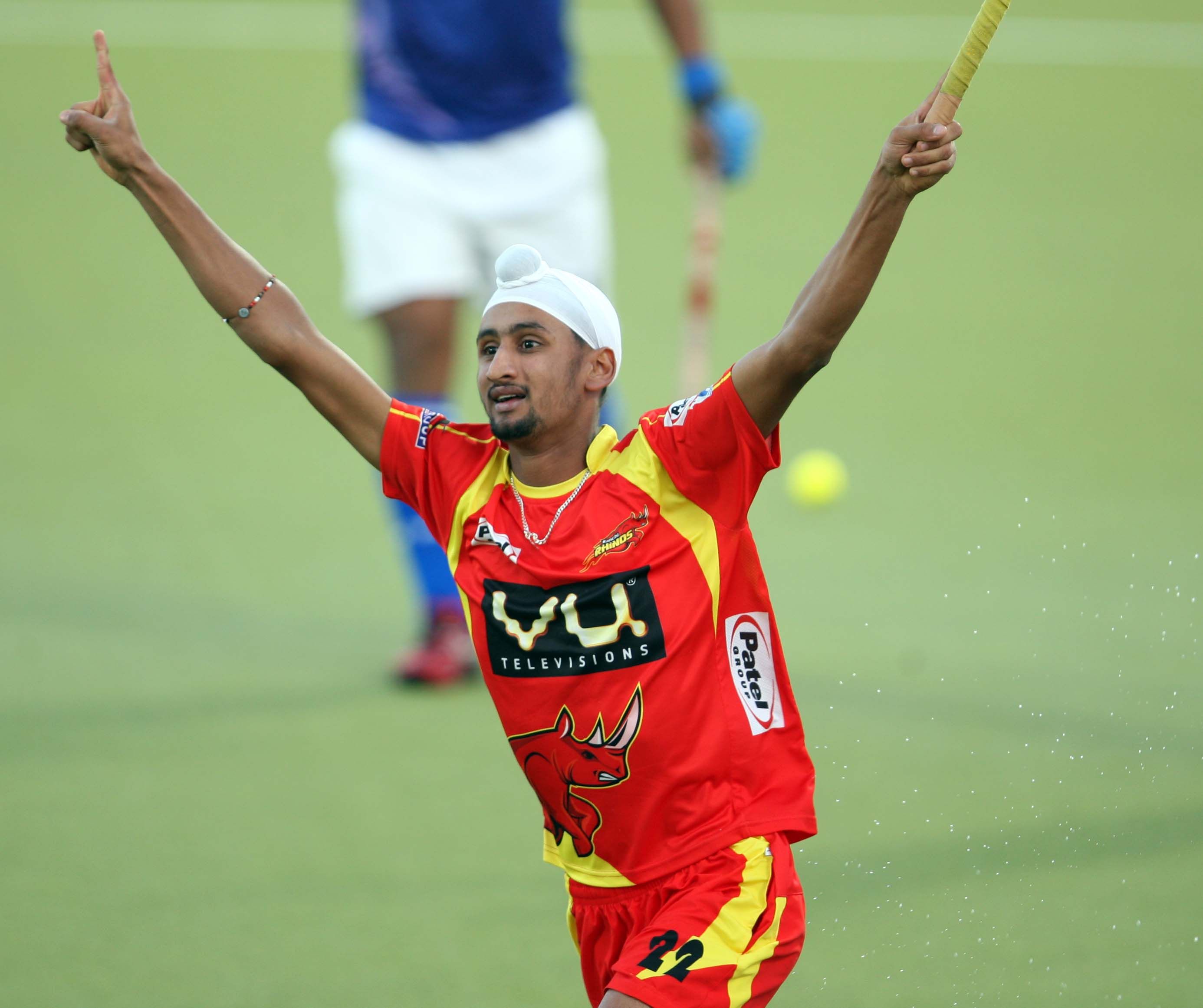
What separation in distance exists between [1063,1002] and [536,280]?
1729mm

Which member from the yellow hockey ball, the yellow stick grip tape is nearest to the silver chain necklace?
the yellow stick grip tape

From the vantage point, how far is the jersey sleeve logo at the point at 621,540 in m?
2.81

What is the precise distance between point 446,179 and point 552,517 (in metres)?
2.64

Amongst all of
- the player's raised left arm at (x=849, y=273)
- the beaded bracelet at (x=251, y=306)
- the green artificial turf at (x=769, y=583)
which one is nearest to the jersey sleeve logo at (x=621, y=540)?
the player's raised left arm at (x=849, y=273)

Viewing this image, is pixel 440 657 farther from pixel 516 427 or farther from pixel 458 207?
pixel 516 427

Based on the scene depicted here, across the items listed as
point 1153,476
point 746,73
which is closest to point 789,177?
point 746,73

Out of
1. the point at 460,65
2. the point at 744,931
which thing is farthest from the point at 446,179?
the point at 744,931

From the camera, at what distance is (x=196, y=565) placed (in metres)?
6.24

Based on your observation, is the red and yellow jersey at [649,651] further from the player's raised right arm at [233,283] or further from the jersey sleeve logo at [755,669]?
the player's raised right arm at [233,283]

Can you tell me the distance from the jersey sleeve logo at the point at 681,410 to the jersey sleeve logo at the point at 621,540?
148 millimetres

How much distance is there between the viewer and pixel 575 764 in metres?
2.83

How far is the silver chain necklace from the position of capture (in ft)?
9.40

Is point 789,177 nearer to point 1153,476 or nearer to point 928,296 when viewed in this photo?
point 928,296

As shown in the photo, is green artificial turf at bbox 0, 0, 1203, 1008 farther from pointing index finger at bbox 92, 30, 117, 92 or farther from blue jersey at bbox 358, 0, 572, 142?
pointing index finger at bbox 92, 30, 117, 92
